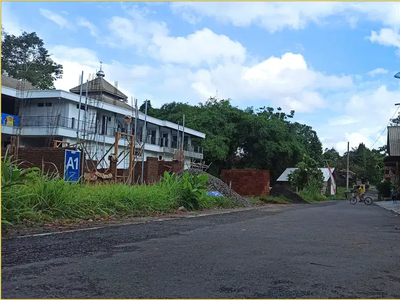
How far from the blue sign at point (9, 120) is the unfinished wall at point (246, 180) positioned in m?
15.0

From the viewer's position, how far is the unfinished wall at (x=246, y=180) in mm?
24781

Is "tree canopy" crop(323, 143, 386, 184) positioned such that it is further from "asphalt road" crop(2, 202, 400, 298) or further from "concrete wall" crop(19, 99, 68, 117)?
"asphalt road" crop(2, 202, 400, 298)

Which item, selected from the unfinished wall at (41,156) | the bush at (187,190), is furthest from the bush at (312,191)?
the unfinished wall at (41,156)

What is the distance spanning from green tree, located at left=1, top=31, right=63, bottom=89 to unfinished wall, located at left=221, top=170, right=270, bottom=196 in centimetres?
2672

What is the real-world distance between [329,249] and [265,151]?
3701 cm

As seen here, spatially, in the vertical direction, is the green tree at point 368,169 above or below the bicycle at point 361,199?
above

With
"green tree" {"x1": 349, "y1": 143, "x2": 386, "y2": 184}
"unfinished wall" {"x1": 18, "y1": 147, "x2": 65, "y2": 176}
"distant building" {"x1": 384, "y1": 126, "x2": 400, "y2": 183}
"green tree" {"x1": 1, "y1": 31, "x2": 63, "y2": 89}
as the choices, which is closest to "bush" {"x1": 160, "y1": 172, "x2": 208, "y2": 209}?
"unfinished wall" {"x1": 18, "y1": 147, "x2": 65, "y2": 176}

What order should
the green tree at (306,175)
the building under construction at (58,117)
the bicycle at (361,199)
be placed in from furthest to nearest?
1. the green tree at (306,175)
2. the bicycle at (361,199)
3. the building under construction at (58,117)

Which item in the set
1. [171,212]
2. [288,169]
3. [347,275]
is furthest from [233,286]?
[288,169]

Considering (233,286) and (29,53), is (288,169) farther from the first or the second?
(233,286)

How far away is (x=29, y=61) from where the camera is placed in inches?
1822

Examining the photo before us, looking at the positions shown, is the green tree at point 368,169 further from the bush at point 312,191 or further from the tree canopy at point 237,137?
the bush at point 312,191

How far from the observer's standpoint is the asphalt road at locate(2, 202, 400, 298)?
3.51 meters

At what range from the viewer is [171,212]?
40.5ft
